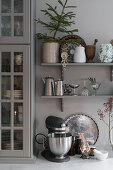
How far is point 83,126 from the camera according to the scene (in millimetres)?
2566

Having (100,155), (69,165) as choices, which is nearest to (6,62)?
(69,165)

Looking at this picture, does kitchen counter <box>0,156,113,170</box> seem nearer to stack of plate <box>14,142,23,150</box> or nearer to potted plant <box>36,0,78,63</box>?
stack of plate <box>14,142,23,150</box>

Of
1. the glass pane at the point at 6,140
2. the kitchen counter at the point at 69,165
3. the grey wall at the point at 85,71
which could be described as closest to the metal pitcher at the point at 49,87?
the grey wall at the point at 85,71

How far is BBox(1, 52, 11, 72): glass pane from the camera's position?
2172 mm

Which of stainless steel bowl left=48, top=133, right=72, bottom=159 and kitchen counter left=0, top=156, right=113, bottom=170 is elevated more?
stainless steel bowl left=48, top=133, right=72, bottom=159

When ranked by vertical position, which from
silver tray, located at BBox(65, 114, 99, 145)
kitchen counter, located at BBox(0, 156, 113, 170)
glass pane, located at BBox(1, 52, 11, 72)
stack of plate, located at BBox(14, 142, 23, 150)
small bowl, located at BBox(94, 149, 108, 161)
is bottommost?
kitchen counter, located at BBox(0, 156, 113, 170)

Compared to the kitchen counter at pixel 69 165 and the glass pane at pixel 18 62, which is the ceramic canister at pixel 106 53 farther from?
the kitchen counter at pixel 69 165

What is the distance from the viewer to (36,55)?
2.58 m

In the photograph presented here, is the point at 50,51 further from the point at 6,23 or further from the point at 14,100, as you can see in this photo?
the point at 14,100

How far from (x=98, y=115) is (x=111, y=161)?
0.53 meters

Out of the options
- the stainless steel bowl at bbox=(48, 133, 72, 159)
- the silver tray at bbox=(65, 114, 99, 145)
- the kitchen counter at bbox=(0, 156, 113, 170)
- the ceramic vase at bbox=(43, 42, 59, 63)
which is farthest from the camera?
the silver tray at bbox=(65, 114, 99, 145)

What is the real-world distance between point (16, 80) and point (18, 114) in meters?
0.31

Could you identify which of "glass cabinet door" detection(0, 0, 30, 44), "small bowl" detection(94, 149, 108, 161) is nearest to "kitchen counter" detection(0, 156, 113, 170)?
"small bowl" detection(94, 149, 108, 161)

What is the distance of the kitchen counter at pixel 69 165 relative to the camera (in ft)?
6.75
